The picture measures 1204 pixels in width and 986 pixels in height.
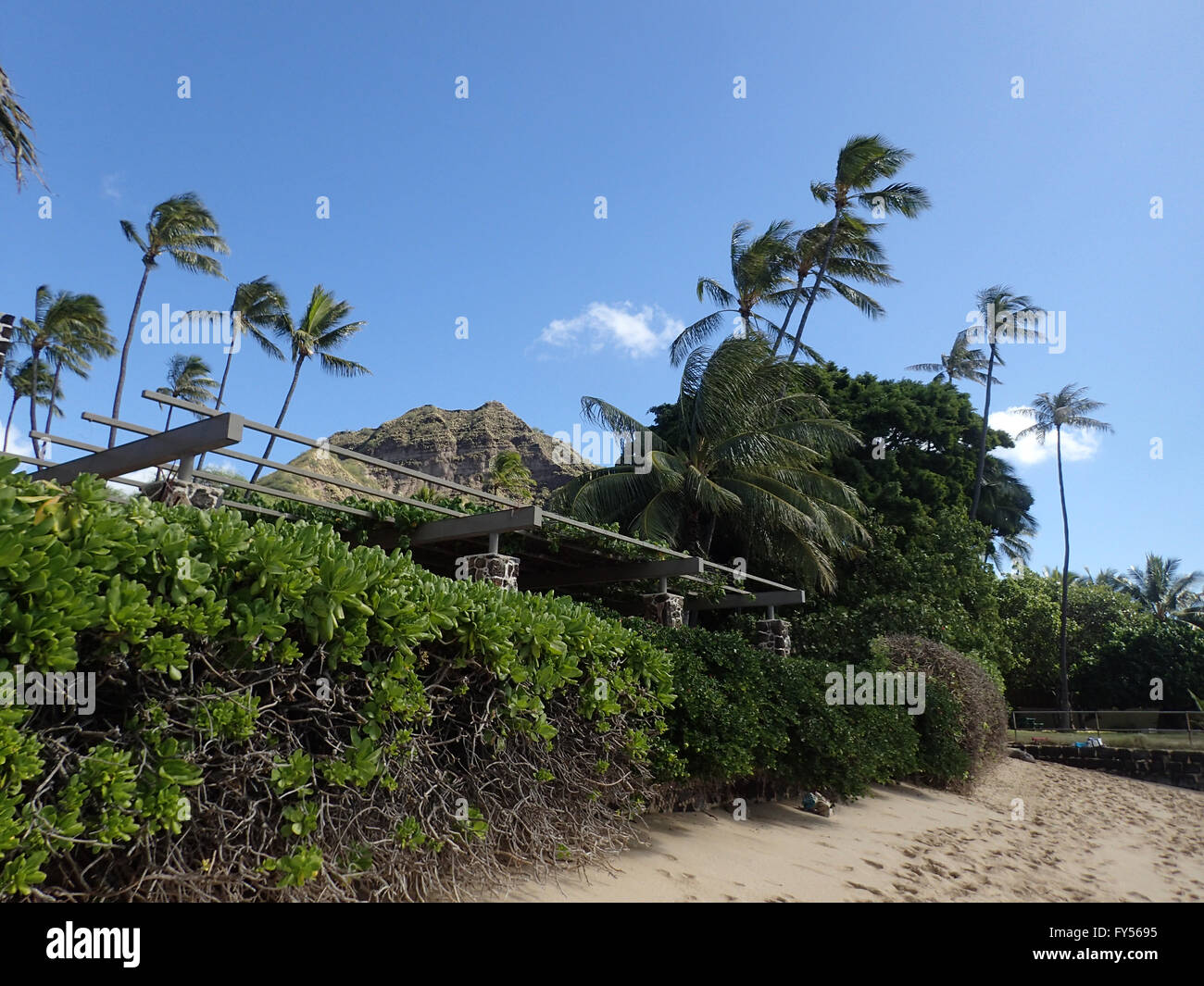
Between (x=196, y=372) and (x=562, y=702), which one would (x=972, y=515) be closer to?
(x=562, y=702)

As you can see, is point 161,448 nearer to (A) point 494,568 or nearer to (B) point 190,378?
(A) point 494,568

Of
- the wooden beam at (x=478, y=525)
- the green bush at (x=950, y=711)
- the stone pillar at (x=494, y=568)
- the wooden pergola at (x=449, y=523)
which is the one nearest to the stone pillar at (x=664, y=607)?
the wooden pergola at (x=449, y=523)

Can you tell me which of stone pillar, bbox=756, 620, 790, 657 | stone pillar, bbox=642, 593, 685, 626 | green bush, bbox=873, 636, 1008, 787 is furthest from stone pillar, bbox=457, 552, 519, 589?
green bush, bbox=873, 636, 1008, 787

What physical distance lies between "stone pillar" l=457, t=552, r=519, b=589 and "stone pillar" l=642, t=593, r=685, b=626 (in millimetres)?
2934

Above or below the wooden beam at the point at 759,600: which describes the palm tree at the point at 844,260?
above

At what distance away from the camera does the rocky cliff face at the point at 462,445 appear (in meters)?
57.5

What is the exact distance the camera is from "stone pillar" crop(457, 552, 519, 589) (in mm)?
9727

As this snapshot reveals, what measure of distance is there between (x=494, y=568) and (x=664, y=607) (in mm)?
3442

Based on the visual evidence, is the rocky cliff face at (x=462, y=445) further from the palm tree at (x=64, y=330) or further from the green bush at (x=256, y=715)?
the green bush at (x=256, y=715)

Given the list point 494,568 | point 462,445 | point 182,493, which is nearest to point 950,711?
point 494,568

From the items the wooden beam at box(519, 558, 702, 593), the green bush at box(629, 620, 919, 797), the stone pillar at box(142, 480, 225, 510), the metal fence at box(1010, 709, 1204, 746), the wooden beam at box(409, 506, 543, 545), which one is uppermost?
the stone pillar at box(142, 480, 225, 510)

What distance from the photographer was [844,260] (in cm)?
2367

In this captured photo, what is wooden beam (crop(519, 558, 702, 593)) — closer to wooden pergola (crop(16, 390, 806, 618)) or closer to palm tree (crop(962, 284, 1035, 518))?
wooden pergola (crop(16, 390, 806, 618))

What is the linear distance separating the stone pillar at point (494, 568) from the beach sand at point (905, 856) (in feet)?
10.9
